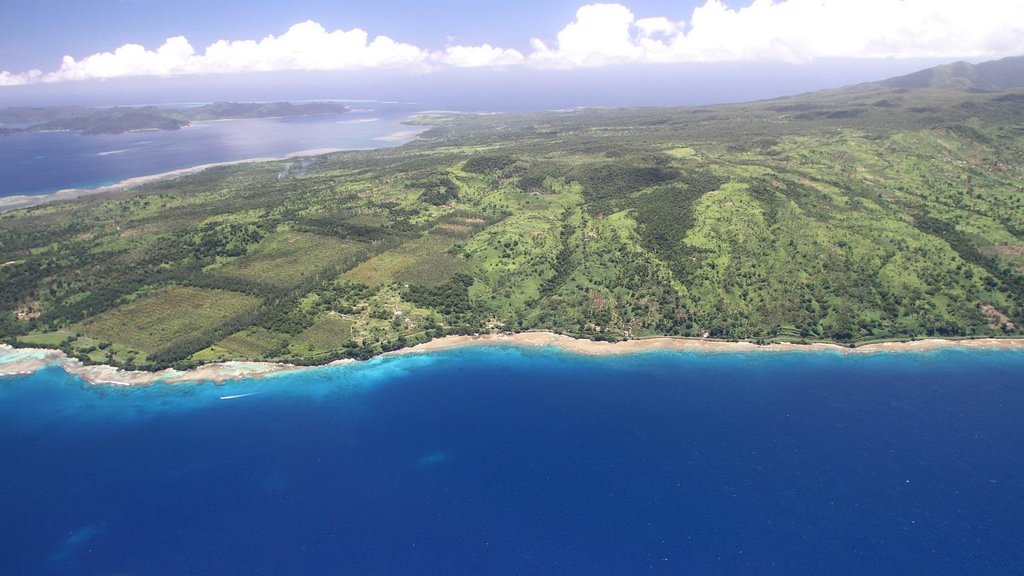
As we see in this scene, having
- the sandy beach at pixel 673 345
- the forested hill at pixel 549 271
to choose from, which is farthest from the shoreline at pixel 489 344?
the forested hill at pixel 549 271

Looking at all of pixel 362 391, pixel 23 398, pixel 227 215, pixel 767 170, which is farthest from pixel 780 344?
pixel 227 215

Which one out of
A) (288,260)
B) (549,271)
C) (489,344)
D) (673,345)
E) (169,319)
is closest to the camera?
(673,345)

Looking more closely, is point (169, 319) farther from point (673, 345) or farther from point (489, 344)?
point (673, 345)

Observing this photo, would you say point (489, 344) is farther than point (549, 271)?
No

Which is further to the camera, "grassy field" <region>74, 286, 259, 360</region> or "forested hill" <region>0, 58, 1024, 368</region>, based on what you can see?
"forested hill" <region>0, 58, 1024, 368</region>

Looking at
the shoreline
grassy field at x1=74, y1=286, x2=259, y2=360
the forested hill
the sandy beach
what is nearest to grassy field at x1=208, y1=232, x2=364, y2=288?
the forested hill

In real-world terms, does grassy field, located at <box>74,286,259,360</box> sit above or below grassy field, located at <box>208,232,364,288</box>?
below

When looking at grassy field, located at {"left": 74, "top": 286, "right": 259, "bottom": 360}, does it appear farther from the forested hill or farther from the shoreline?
the shoreline

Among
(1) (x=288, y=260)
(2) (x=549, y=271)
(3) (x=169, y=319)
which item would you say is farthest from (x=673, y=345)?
(3) (x=169, y=319)

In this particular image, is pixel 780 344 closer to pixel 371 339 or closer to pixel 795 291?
pixel 795 291
